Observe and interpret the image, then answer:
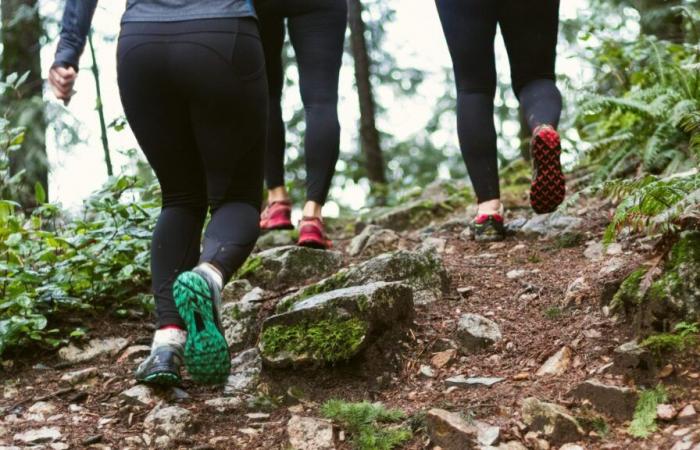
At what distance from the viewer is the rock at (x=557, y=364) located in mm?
2711

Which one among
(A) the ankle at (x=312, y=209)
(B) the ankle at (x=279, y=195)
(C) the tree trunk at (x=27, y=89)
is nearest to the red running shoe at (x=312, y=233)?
(A) the ankle at (x=312, y=209)

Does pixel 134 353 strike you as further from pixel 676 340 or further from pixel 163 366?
pixel 676 340

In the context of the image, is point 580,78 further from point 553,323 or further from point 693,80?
point 553,323

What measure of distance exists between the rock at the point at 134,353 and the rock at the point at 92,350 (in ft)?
0.24

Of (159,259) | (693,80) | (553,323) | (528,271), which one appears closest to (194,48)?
(159,259)

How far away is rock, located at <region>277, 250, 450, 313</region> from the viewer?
3.63 meters

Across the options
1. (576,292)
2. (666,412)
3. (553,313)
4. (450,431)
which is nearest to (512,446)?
(450,431)

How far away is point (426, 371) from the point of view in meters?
2.96

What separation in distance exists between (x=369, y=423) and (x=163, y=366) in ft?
2.91

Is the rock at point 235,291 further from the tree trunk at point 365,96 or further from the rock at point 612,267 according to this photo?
the tree trunk at point 365,96

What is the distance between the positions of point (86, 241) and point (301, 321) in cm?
172

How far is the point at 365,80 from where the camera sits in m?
11.3

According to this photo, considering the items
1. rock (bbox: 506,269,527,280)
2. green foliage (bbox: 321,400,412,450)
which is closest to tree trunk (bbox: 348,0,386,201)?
rock (bbox: 506,269,527,280)

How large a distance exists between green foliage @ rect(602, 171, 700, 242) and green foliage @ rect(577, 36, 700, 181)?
5.52 ft
